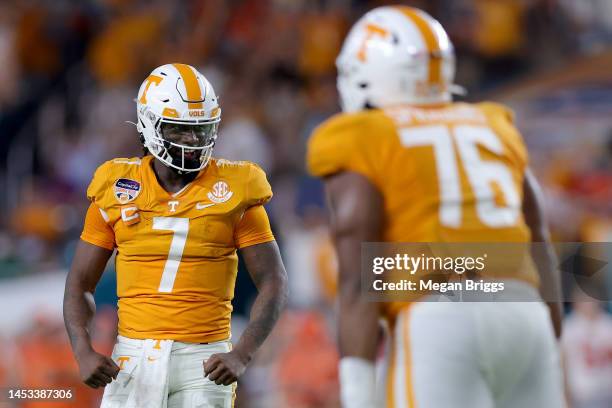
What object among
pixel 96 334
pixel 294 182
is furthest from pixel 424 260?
pixel 294 182

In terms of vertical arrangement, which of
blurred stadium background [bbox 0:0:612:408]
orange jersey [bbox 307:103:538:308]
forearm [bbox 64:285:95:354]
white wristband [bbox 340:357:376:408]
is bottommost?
white wristband [bbox 340:357:376:408]

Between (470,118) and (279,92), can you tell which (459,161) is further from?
(279,92)

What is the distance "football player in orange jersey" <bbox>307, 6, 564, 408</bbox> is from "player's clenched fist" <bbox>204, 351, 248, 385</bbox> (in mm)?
491

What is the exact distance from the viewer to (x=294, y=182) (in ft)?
25.9

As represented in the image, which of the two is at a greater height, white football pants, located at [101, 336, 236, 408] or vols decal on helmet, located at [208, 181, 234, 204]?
vols decal on helmet, located at [208, 181, 234, 204]

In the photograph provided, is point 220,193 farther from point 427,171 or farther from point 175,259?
point 427,171

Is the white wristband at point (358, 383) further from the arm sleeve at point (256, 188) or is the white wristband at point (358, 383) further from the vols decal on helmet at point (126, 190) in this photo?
the vols decal on helmet at point (126, 190)

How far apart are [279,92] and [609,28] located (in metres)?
2.42

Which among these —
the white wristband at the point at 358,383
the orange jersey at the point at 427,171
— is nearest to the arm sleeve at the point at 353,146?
the orange jersey at the point at 427,171

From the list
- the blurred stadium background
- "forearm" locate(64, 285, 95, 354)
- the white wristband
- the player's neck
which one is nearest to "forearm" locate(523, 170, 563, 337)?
the white wristband

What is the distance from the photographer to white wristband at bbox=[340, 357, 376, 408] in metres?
2.90

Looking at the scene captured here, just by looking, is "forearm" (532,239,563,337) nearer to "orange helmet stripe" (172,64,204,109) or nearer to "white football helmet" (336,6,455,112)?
"white football helmet" (336,6,455,112)

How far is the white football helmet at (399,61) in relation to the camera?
319 centimetres

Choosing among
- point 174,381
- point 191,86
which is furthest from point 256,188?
point 174,381
